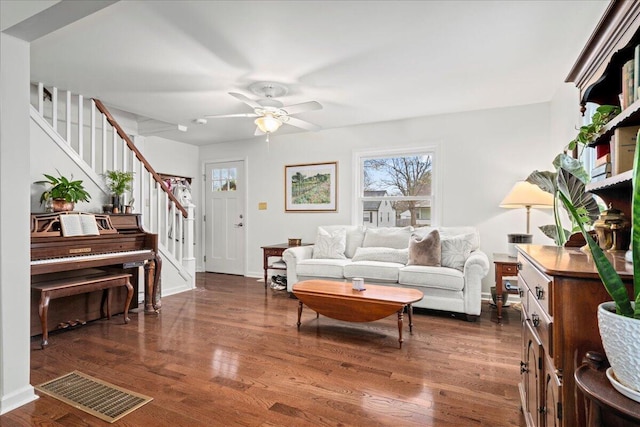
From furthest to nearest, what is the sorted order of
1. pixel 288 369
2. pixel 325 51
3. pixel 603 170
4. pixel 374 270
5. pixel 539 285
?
pixel 374 270, pixel 325 51, pixel 288 369, pixel 603 170, pixel 539 285

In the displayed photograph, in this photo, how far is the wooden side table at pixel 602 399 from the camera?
757 millimetres

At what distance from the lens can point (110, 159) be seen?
4.71 meters

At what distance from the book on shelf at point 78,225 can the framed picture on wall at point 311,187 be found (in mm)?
2818

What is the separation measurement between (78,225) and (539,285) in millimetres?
3621

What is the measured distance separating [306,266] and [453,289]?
1.76m

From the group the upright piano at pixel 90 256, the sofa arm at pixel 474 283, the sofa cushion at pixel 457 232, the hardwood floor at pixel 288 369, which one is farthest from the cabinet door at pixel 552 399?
the upright piano at pixel 90 256

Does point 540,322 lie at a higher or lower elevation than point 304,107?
lower

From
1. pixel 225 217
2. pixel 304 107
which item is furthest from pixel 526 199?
pixel 225 217

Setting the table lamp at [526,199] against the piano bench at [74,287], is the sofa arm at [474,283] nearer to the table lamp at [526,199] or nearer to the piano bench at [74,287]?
the table lamp at [526,199]

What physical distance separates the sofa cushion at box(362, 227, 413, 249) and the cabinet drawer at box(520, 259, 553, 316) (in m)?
2.69

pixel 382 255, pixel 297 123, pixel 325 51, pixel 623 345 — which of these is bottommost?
pixel 382 255

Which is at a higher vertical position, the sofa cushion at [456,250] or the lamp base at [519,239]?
the lamp base at [519,239]

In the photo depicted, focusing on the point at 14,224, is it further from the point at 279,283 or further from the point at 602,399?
the point at 279,283

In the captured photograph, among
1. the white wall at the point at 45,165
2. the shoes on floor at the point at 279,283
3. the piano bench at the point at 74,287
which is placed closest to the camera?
the piano bench at the point at 74,287
